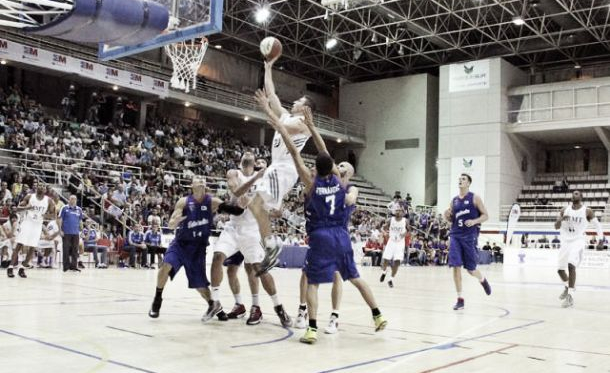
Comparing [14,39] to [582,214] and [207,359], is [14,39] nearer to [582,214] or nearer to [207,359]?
[582,214]

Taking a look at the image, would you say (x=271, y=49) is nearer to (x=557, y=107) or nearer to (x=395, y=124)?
(x=557, y=107)

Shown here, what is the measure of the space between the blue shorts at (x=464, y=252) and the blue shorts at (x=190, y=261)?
399cm

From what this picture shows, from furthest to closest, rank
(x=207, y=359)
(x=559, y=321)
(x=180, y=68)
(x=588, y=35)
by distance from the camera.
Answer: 1. (x=588, y=35)
2. (x=180, y=68)
3. (x=559, y=321)
4. (x=207, y=359)

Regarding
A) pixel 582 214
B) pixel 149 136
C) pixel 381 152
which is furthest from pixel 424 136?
pixel 582 214

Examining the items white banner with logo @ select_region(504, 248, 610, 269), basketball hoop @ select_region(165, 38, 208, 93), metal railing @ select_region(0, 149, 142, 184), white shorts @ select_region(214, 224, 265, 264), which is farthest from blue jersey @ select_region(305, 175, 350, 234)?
white banner with logo @ select_region(504, 248, 610, 269)

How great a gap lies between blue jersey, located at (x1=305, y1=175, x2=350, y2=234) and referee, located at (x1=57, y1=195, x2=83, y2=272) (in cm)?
1055

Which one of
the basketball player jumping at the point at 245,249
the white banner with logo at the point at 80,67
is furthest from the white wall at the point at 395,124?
the basketball player jumping at the point at 245,249

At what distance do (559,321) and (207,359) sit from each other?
4840 millimetres

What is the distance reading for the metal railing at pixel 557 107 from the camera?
34.8m

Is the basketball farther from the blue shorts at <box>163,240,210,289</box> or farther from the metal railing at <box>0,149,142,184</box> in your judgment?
the metal railing at <box>0,149,142,184</box>

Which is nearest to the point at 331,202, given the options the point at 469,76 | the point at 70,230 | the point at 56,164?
the point at 70,230

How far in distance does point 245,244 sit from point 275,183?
0.78 metres

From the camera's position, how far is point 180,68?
17719 mm

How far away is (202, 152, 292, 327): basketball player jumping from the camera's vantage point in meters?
6.78
